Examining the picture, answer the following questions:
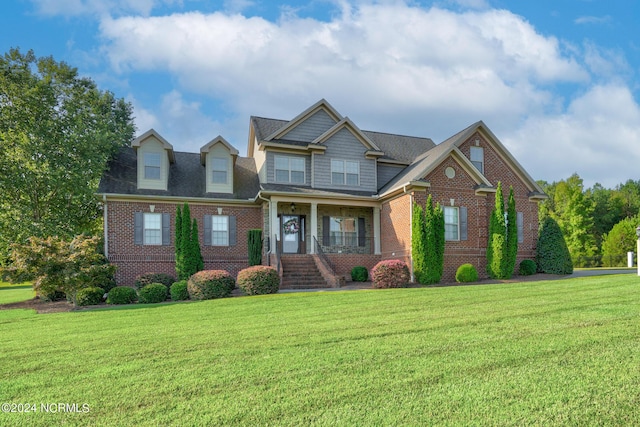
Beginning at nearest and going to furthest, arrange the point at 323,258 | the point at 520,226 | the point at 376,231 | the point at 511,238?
the point at 323,258, the point at 511,238, the point at 376,231, the point at 520,226

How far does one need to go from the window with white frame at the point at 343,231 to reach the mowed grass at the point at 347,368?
39.9ft

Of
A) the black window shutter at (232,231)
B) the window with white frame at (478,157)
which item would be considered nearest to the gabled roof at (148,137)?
the black window shutter at (232,231)

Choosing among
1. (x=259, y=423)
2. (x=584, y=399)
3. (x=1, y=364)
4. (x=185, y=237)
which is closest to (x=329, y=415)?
(x=259, y=423)

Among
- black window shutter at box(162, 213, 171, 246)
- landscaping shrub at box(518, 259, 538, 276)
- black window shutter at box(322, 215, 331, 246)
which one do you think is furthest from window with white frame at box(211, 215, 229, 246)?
landscaping shrub at box(518, 259, 538, 276)

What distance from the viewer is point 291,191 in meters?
20.1

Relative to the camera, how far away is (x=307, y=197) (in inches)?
782

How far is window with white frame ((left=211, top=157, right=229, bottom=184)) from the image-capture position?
20781 millimetres

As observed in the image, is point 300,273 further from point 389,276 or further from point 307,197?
point 389,276

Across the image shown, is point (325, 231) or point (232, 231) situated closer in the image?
point (232, 231)

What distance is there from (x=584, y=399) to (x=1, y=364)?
7.29 metres

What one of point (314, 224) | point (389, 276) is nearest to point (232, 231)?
point (314, 224)

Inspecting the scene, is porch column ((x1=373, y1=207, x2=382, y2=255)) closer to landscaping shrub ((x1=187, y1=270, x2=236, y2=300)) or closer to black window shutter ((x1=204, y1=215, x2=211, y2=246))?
black window shutter ((x1=204, y1=215, x2=211, y2=246))

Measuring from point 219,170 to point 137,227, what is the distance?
14.7 ft

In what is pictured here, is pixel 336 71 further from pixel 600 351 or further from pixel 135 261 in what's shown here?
pixel 600 351
